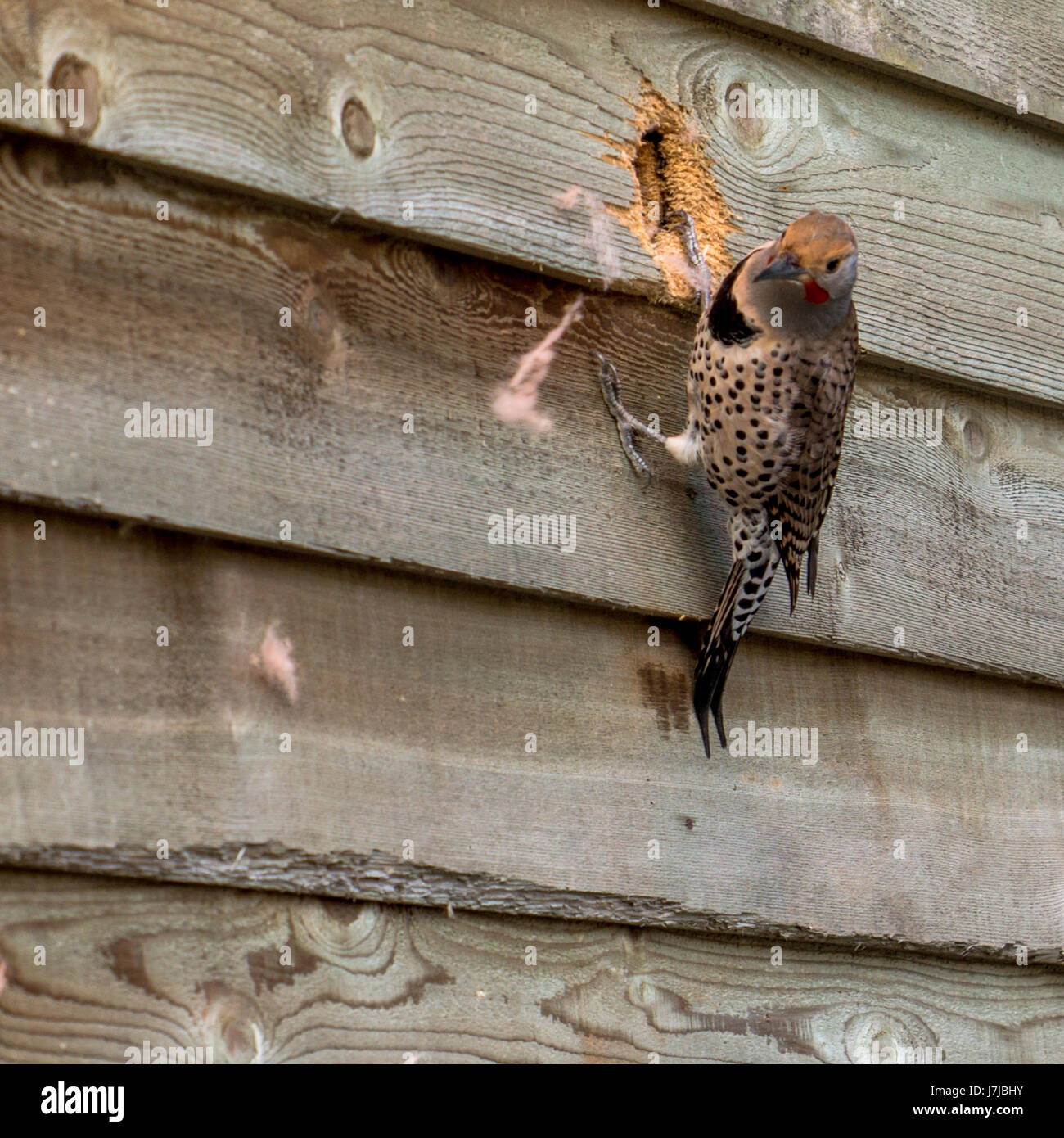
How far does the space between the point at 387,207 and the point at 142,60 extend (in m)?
0.37

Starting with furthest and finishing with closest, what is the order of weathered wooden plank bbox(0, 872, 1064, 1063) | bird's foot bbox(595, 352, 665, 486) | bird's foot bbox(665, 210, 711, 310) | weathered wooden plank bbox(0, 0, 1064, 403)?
bird's foot bbox(665, 210, 711, 310)
bird's foot bbox(595, 352, 665, 486)
weathered wooden plank bbox(0, 0, 1064, 403)
weathered wooden plank bbox(0, 872, 1064, 1063)

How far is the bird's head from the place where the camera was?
7.66ft

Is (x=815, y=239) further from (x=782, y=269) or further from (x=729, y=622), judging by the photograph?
(x=729, y=622)

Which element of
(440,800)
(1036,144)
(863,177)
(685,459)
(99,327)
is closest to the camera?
(99,327)

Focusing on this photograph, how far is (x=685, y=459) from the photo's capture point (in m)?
2.40

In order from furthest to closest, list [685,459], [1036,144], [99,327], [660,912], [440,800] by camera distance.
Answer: [1036,144]
[685,459]
[660,912]
[440,800]
[99,327]

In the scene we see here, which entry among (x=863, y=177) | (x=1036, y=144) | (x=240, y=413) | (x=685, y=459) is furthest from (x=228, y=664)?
A: (x=1036, y=144)

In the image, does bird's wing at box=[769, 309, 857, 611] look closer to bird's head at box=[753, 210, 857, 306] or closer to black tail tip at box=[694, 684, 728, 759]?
bird's head at box=[753, 210, 857, 306]

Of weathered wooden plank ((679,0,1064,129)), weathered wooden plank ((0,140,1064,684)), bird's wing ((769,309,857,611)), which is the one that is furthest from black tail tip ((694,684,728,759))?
weathered wooden plank ((679,0,1064,129))

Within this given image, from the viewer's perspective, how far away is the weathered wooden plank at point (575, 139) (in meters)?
1.84

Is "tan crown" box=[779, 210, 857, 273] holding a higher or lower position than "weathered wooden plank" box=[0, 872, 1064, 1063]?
higher

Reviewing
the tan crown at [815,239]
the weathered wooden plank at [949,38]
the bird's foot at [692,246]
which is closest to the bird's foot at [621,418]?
the bird's foot at [692,246]

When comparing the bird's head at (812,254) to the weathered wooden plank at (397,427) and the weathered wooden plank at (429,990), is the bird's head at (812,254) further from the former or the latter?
the weathered wooden plank at (429,990)

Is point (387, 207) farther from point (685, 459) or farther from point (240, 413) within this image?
point (685, 459)
